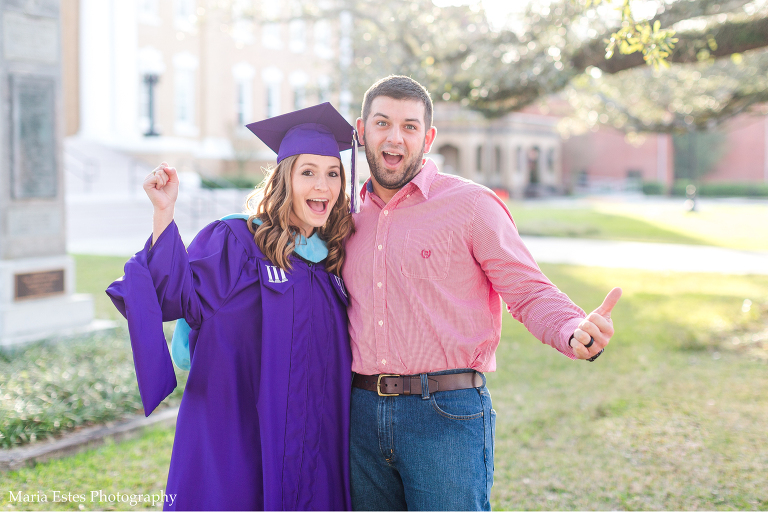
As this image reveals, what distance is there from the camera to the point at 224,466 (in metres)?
2.75

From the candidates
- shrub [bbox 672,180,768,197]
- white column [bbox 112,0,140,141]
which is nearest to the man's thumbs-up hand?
white column [bbox 112,0,140,141]

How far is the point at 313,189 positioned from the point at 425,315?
2.36 feet

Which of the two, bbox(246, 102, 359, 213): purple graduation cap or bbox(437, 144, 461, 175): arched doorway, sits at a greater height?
bbox(437, 144, 461, 175): arched doorway

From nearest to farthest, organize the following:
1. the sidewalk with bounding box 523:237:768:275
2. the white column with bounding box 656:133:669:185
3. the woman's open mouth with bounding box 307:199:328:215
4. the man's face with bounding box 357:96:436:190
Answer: the man's face with bounding box 357:96:436:190
the woman's open mouth with bounding box 307:199:328:215
the sidewalk with bounding box 523:237:768:275
the white column with bounding box 656:133:669:185

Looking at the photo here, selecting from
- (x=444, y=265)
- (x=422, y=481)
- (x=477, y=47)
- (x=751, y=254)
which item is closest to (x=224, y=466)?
(x=422, y=481)

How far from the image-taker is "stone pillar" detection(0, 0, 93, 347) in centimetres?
721

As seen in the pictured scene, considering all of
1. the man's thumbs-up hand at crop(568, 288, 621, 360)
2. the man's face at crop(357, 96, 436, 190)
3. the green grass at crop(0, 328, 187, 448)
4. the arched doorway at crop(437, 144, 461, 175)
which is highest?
the arched doorway at crop(437, 144, 461, 175)

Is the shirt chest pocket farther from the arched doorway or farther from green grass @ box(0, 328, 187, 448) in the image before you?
the arched doorway

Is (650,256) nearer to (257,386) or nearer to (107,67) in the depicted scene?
(257,386)

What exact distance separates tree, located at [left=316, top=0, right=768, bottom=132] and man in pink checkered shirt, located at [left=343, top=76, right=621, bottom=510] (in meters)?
2.01

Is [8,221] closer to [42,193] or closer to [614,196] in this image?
[42,193]

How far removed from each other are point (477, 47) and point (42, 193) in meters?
5.54

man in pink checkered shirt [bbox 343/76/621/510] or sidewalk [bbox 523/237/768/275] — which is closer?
Result: man in pink checkered shirt [bbox 343/76/621/510]

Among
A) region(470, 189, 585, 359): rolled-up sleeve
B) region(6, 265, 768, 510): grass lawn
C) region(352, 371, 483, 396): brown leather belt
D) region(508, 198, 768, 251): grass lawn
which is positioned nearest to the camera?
region(470, 189, 585, 359): rolled-up sleeve
